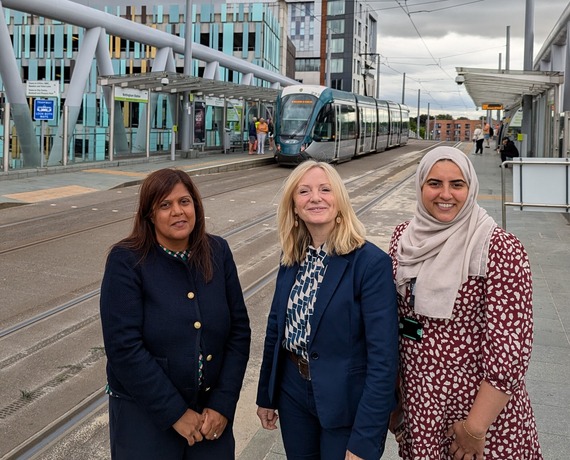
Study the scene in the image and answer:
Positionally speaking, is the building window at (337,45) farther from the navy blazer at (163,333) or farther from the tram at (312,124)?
the navy blazer at (163,333)

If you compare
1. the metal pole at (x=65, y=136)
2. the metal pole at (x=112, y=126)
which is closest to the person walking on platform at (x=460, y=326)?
the metal pole at (x=65, y=136)

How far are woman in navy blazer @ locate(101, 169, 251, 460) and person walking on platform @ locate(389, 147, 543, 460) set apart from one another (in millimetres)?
711

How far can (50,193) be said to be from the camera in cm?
1692

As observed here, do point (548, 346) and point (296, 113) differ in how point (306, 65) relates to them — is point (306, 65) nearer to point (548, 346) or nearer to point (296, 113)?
point (296, 113)

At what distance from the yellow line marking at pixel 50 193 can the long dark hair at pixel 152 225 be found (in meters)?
13.7

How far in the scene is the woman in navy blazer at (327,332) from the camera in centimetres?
245

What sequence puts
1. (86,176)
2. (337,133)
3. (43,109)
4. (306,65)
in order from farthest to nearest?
(306,65), (337,133), (86,176), (43,109)

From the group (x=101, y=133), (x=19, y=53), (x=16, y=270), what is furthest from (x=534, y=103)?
(x=19, y=53)

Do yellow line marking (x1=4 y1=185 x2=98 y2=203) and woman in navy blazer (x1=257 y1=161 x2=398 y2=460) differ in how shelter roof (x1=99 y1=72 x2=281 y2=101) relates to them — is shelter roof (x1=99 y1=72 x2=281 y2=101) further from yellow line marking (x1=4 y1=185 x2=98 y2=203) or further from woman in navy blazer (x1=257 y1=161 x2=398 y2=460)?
woman in navy blazer (x1=257 y1=161 x2=398 y2=460)

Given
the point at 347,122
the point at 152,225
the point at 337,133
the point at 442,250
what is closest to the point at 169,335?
the point at 152,225

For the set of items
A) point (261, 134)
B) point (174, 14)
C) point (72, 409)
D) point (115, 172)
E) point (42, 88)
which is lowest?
point (72, 409)

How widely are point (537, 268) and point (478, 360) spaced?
24.5ft

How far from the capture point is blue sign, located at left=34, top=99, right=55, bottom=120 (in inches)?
803

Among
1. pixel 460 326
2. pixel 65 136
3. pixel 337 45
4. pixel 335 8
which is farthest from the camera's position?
pixel 337 45
